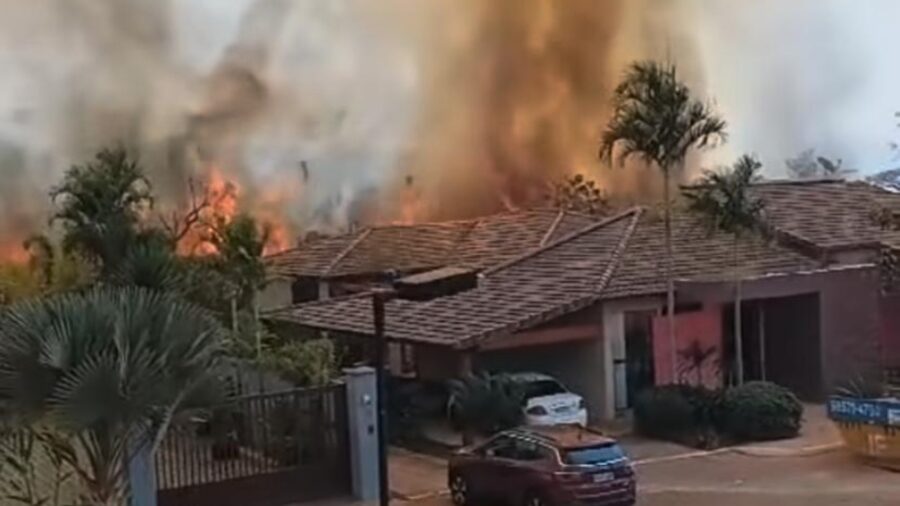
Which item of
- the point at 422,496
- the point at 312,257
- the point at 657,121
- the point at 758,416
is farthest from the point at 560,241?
the point at 422,496

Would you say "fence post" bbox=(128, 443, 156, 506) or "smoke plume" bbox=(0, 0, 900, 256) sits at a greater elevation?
"smoke plume" bbox=(0, 0, 900, 256)

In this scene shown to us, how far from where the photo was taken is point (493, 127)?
57.2 metres

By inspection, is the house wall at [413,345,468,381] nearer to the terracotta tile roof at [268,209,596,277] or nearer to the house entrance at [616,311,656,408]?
the house entrance at [616,311,656,408]

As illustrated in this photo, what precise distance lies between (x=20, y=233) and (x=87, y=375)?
36.6 m

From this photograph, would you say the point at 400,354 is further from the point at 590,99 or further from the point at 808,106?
the point at 808,106

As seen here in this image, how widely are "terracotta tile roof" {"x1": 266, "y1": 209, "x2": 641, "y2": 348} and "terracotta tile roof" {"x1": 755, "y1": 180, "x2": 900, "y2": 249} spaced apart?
13.1 feet

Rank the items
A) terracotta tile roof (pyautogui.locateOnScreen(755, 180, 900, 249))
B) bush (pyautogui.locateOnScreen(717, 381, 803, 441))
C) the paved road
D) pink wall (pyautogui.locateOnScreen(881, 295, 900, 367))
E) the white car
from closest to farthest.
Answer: the paved road → bush (pyautogui.locateOnScreen(717, 381, 803, 441)) → the white car → pink wall (pyautogui.locateOnScreen(881, 295, 900, 367)) → terracotta tile roof (pyautogui.locateOnScreen(755, 180, 900, 249))

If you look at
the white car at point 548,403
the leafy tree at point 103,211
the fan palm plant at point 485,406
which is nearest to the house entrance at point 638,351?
the white car at point 548,403

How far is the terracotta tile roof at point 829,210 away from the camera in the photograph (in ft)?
107

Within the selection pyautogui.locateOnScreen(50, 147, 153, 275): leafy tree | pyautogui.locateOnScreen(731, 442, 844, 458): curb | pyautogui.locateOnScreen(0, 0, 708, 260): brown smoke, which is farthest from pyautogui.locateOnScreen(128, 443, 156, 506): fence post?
pyautogui.locateOnScreen(0, 0, 708, 260): brown smoke

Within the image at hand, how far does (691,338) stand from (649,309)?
158 centimetres

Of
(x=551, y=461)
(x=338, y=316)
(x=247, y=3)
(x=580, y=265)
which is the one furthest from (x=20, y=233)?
(x=551, y=461)

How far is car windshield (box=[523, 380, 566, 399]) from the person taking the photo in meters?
26.2

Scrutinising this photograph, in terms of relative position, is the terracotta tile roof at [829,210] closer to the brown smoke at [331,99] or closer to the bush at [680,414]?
the bush at [680,414]
